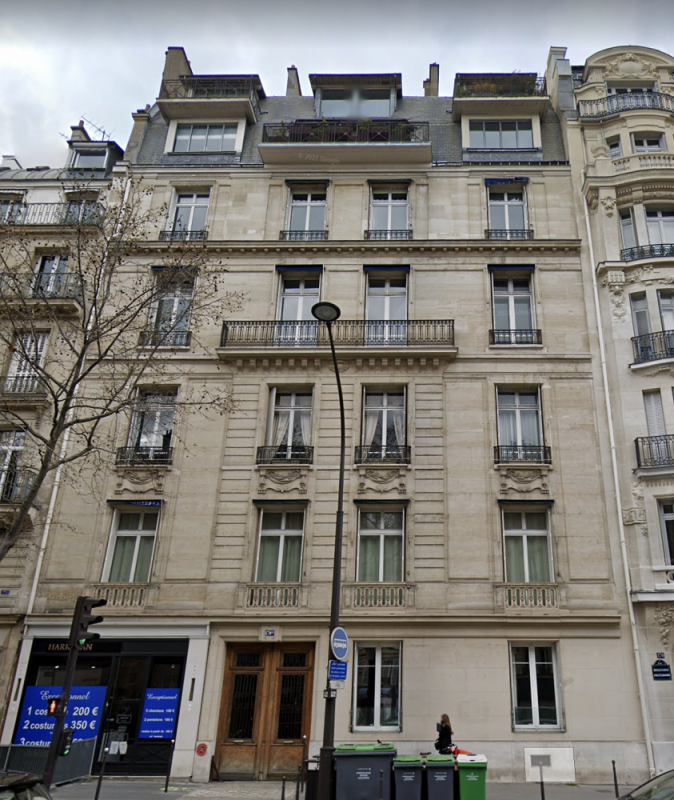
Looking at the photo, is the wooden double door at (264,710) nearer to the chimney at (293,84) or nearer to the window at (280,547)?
the window at (280,547)

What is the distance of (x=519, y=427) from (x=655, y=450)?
3814 mm

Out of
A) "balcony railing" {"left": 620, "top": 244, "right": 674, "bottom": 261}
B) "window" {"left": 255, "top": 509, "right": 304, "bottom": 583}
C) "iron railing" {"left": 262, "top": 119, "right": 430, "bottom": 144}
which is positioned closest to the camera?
"window" {"left": 255, "top": 509, "right": 304, "bottom": 583}

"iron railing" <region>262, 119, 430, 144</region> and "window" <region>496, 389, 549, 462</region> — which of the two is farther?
"iron railing" <region>262, 119, 430, 144</region>

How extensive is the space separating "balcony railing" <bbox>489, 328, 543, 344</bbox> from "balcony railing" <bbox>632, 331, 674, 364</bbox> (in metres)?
2.92

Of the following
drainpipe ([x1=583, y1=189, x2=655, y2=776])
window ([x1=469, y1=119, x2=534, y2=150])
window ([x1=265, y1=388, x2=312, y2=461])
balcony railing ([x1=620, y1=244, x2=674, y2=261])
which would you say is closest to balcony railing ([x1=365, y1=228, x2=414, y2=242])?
window ([x1=469, y1=119, x2=534, y2=150])

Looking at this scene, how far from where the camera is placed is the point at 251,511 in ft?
64.2

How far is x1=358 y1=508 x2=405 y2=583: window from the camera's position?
61.9ft

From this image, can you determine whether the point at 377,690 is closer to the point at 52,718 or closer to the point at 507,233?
the point at 52,718

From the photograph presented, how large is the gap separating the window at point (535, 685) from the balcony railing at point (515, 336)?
9.15 metres

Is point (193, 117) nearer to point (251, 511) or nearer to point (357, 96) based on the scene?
point (357, 96)

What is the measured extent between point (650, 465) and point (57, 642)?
674 inches

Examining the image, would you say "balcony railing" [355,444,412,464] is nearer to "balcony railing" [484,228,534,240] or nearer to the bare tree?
the bare tree

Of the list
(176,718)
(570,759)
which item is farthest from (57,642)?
(570,759)

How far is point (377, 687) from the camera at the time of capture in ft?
58.0
